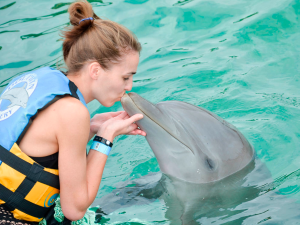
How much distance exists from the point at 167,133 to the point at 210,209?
103 centimetres

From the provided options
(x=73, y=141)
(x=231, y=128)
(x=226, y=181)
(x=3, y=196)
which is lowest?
(x=226, y=181)

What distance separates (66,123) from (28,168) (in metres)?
0.55

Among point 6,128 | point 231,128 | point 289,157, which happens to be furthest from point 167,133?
point 289,157

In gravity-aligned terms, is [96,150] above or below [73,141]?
below

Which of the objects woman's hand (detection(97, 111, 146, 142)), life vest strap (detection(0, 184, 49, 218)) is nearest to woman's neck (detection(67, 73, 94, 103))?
woman's hand (detection(97, 111, 146, 142))

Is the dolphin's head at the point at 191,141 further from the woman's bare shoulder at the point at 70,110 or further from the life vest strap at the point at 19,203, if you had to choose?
the life vest strap at the point at 19,203

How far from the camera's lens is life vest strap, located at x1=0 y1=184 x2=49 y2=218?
11.0ft

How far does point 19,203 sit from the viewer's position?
342 cm

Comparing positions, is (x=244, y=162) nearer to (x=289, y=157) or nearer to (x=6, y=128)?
(x=289, y=157)

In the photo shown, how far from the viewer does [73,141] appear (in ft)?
10.7

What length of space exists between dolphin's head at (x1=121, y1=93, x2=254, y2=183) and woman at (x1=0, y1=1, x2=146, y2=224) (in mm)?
295

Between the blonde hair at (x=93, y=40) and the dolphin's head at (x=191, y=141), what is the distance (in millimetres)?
553

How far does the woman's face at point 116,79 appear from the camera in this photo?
3.67 meters

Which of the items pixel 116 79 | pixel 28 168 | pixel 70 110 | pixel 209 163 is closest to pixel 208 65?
pixel 209 163
